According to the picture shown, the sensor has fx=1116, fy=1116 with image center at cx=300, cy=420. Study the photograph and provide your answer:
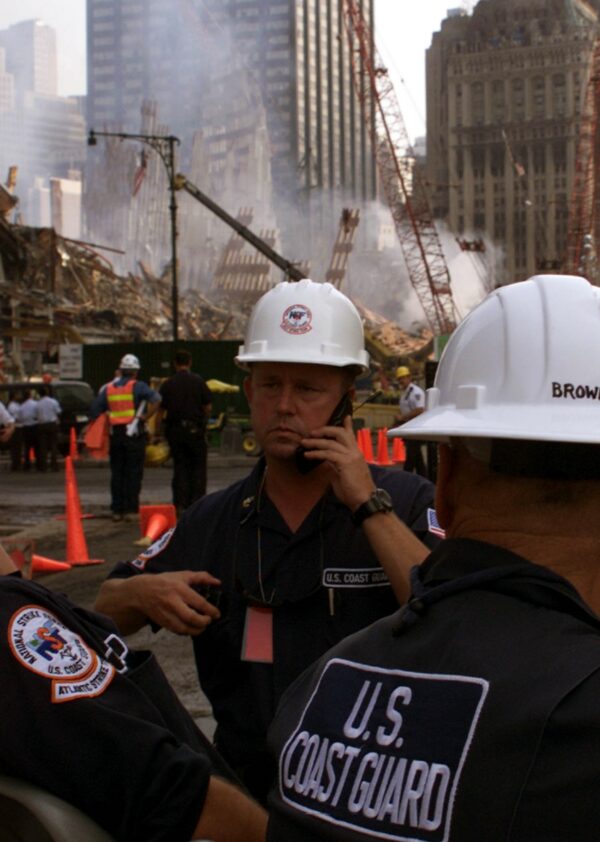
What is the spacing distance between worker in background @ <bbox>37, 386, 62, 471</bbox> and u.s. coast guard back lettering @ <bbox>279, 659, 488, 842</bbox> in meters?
21.4

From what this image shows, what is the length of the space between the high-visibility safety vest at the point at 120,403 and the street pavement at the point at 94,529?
1.23 m

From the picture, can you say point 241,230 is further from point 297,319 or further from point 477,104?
point 477,104

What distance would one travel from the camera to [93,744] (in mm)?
1715

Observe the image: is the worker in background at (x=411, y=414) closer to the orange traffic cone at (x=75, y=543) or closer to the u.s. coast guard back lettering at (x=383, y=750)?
the orange traffic cone at (x=75, y=543)

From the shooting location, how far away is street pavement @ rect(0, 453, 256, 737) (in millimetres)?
6500

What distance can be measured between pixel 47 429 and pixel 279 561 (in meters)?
20.5

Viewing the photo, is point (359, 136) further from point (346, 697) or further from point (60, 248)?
point (346, 697)

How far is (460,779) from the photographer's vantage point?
116 cm

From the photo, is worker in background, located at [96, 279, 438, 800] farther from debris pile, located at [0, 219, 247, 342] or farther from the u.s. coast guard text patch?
debris pile, located at [0, 219, 247, 342]

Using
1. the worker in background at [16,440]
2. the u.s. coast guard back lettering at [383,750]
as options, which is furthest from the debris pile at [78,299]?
the u.s. coast guard back lettering at [383,750]

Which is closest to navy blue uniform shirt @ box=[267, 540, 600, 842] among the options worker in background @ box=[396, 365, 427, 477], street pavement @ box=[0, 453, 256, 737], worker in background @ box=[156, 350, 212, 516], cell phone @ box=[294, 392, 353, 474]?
cell phone @ box=[294, 392, 353, 474]

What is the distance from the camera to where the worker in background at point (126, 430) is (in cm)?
1249

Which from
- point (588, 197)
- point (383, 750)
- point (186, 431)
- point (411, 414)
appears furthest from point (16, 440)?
point (588, 197)

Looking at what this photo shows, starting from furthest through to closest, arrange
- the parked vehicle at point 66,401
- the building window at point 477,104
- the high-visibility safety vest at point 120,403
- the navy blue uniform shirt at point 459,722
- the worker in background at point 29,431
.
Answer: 1. the building window at point 477,104
2. the parked vehicle at point 66,401
3. the worker in background at point 29,431
4. the high-visibility safety vest at point 120,403
5. the navy blue uniform shirt at point 459,722
